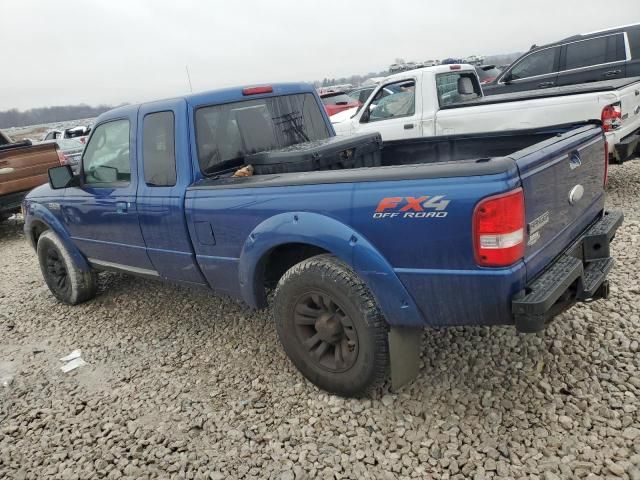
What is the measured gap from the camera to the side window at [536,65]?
9672 mm

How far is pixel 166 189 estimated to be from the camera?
3555 mm

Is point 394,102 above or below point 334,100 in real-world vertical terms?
below

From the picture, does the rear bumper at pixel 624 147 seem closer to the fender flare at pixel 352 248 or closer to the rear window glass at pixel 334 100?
the fender flare at pixel 352 248

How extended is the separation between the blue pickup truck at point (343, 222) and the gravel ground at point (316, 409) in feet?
1.10

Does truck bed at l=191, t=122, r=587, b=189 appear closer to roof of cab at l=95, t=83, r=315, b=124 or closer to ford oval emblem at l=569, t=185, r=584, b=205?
ford oval emblem at l=569, t=185, r=584, b=205

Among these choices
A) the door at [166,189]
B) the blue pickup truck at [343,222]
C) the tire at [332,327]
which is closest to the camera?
the blue pickup truck at [343,222]

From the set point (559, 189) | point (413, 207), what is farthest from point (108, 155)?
point (559, 189)

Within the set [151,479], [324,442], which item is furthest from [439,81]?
[151,479]

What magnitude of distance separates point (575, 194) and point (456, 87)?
5.17m

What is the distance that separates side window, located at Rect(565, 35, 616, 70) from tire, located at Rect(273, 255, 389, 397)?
28.4ft

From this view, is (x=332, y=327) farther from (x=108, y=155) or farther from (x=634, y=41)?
(x=634, y=41)

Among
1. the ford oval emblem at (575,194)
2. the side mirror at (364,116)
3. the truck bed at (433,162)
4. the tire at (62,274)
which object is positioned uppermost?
the side mirror at (364,116)

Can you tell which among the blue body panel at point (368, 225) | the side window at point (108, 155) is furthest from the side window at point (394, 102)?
the side window at point (108, 155)

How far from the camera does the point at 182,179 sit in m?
3.47
